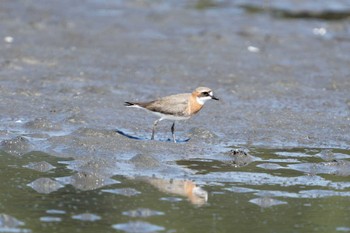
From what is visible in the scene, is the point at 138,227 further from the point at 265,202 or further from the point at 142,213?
the point at 265,202

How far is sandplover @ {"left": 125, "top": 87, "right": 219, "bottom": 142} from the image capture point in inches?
484

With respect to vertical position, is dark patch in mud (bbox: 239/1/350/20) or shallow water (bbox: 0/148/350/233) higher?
dark patch in mud (bbox: 239/1/350/20)

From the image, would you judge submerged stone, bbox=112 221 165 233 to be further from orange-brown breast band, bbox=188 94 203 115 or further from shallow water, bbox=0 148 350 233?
orange-brown breast band, bbox=188 94 203 115

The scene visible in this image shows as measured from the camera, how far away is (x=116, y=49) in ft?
59.6

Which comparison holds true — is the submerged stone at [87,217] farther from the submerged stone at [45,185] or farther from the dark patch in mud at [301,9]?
the dark patch in mud at [301,9]

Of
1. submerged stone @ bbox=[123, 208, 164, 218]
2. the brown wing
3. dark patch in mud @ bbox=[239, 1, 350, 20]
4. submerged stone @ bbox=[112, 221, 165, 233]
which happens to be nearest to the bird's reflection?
submerged stone @ bbox=[123, 208, 164, 218]

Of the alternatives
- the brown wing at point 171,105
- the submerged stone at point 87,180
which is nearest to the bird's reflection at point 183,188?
the submerged stone at point 87,180

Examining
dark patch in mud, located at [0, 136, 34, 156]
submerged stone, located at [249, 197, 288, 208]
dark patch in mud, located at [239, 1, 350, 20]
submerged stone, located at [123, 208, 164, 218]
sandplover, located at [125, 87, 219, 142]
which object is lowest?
submerged stone, located at [249, 197, 288, 208]

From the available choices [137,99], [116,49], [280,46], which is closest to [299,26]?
[280,46]

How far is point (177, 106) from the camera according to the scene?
40.4ft

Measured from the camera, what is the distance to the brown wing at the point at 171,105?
40.3 ft

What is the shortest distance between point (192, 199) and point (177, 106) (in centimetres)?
288

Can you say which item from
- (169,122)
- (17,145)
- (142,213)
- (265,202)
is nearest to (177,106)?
(169,122)

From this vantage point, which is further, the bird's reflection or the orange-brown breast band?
the orange-brown breast band
